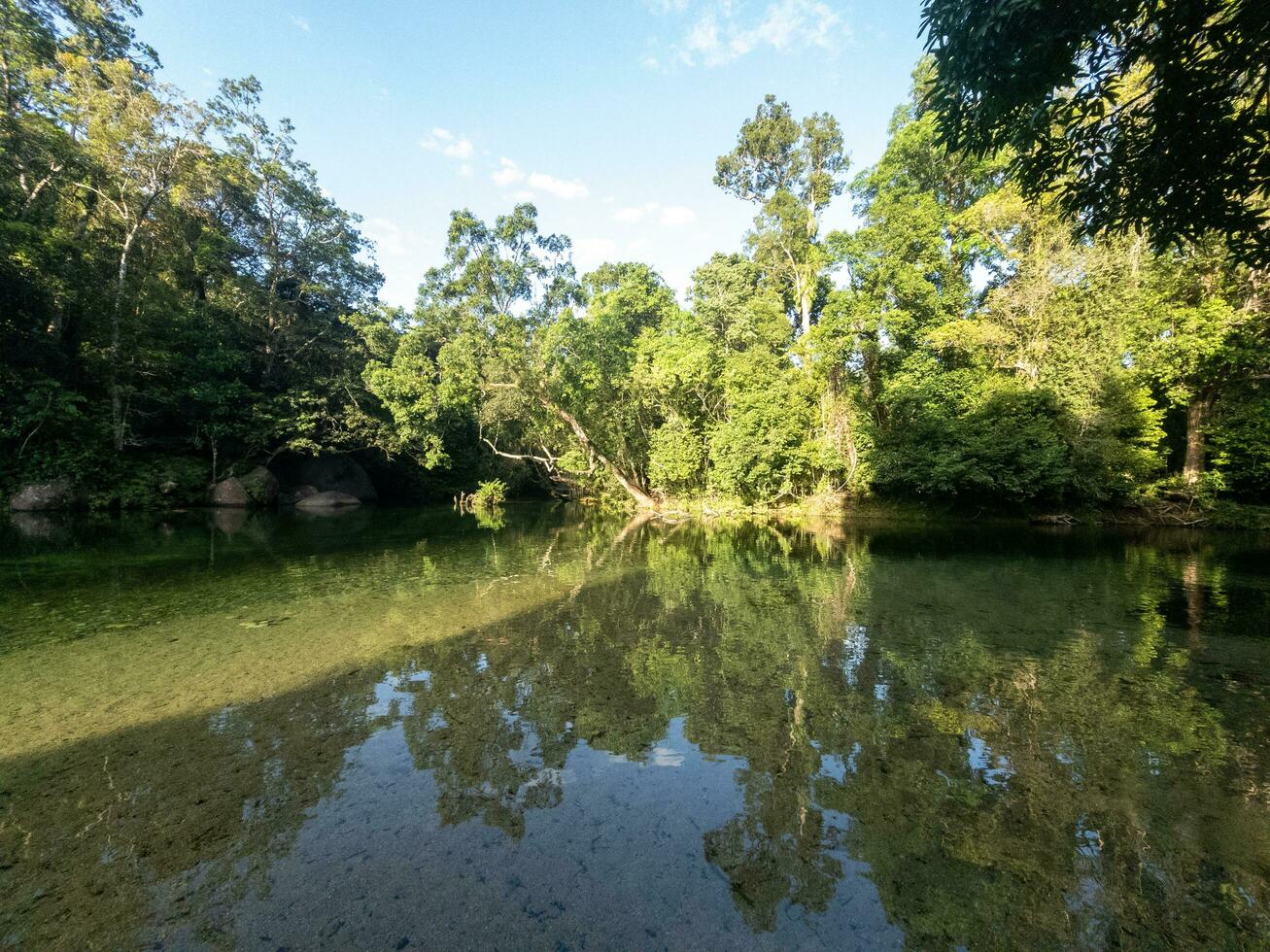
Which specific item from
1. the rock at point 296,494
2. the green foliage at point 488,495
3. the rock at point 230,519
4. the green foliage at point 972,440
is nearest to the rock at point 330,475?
the rock at point 296,494

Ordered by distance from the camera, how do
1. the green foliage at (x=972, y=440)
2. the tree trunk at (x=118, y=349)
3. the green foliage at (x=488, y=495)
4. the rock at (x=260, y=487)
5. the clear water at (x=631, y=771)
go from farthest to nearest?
the green foliage at (x=488, y=495) < the rock at (x=260, y=487) < the tree trunk at (x=118, y=349) < the green foliage at (x=972, y=440) < the clear water at (x=631, y=771)

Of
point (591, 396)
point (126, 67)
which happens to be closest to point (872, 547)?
point (591, 396)

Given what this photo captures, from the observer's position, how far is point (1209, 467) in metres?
17.9

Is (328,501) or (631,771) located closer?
(631,771)

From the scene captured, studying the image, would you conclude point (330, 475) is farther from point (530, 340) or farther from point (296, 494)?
point (530, 340)

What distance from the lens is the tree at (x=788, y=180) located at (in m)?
25.0

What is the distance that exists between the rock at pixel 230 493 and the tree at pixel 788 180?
84.8 feet

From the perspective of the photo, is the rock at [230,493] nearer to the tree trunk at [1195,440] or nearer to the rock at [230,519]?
the rock at [230,519]

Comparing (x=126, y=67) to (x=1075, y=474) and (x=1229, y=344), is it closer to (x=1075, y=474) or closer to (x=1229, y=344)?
(x=1075, y=474)

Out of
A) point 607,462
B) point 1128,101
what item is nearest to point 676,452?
point 607,462

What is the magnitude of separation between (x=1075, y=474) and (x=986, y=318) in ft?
20.0

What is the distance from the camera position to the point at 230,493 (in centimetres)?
2317

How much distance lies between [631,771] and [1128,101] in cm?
791

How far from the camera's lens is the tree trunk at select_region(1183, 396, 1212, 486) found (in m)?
16.5
